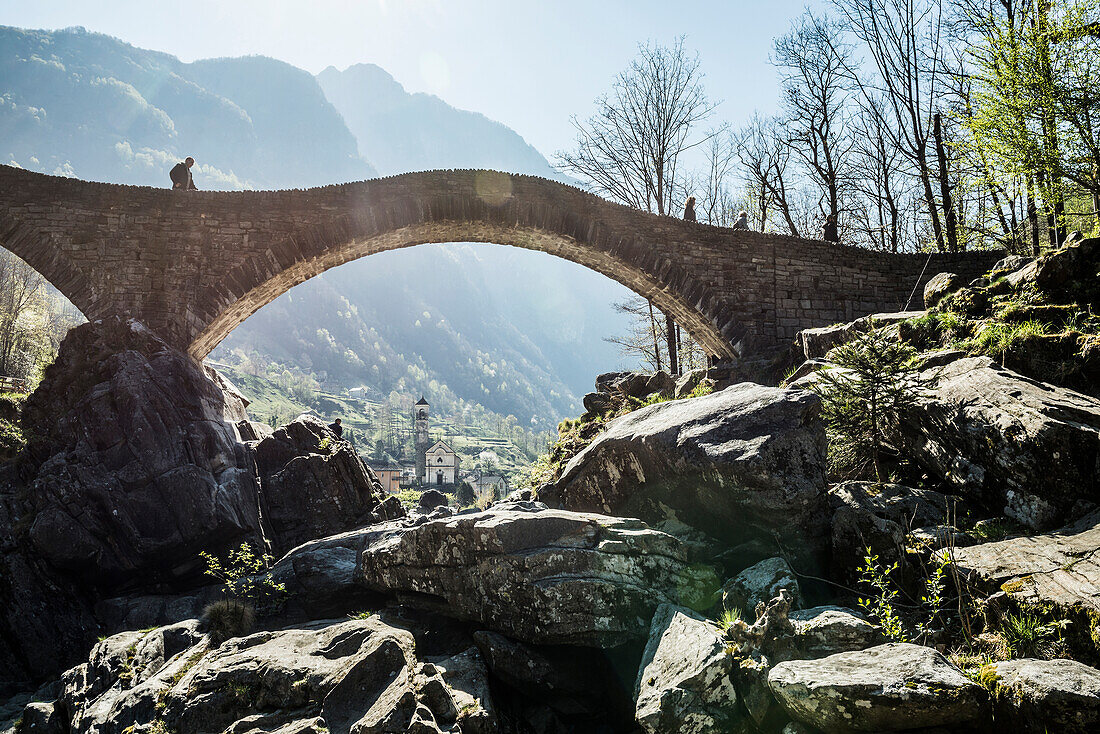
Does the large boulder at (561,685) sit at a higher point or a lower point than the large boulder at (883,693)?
lower

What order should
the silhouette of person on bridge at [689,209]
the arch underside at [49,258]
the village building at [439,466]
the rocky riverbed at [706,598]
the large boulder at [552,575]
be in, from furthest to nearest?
the village building at [439,466]
the silhouette of person on bridge at [689,209]
the arch underside at [49,258]
the large boulder at [552,575]
the rocky riverbed at [706,598]

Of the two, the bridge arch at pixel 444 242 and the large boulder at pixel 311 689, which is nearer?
the large boulder at pixel 311 689

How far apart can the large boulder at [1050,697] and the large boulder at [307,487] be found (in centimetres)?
999

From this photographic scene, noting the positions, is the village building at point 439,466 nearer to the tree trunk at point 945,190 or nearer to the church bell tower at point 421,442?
the church bell tower at point 421,442

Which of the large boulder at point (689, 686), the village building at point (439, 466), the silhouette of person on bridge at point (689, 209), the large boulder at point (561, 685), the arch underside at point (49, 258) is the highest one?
the silhouette of person on bridge at point (689, 209)

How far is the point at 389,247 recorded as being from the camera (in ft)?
46.0

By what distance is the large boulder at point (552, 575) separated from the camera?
14.2 ft

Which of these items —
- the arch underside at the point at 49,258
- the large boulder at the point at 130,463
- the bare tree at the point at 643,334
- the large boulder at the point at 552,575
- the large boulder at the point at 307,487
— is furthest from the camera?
the bare tree at the point at 643,334

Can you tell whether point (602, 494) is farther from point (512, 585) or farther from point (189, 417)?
point (189, 417)

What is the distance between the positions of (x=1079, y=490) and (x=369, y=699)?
5.18 metres

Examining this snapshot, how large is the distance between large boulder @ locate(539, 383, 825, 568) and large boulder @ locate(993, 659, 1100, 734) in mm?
1987

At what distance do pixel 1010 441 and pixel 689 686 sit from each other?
328cm

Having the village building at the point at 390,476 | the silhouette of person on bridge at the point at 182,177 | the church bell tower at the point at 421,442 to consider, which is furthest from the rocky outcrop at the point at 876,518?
the church bell tower at the point at 421,442

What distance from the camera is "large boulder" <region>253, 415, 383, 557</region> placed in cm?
1048
